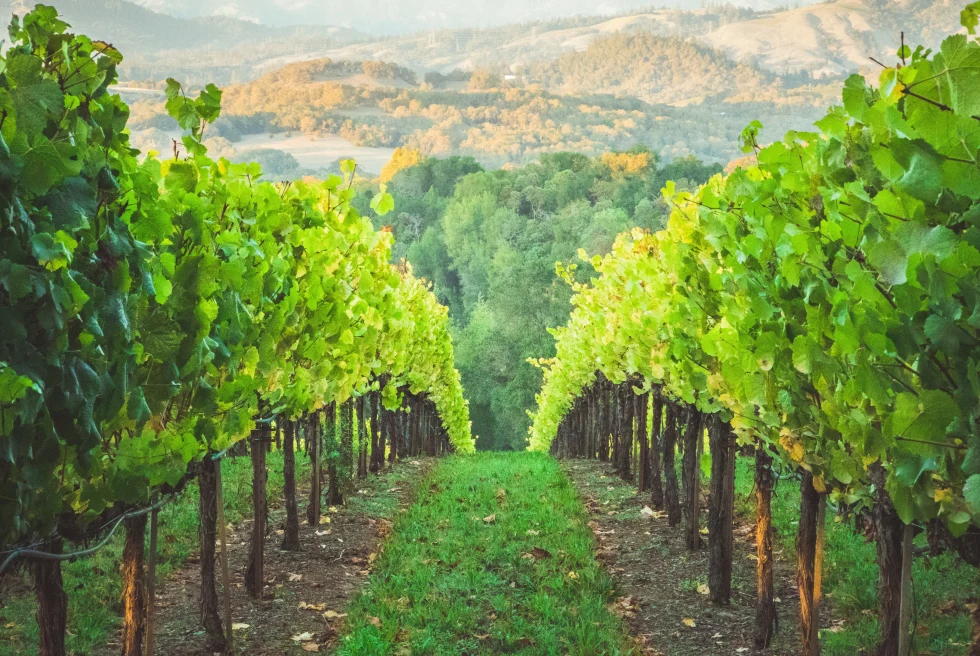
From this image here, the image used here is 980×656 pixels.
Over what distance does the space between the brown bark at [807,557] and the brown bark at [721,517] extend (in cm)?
191

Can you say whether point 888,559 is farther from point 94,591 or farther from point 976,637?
point 94,591

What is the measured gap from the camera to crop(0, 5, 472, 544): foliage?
2875mm

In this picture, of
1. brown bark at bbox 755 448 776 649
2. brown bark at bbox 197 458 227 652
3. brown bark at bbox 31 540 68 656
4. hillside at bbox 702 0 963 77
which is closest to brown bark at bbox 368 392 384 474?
brown bark at bbox 197 458 227 652

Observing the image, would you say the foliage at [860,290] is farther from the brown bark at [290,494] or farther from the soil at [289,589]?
the brown bark at [290,494]

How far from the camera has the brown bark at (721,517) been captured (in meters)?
7.85

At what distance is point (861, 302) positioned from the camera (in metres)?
3.74

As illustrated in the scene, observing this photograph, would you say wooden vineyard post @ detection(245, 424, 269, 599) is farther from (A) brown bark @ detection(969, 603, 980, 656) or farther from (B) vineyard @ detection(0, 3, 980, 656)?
(A) brown bark @ detection(969, 603, 980, 656)

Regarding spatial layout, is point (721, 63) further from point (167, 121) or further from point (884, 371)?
point (884, 371)

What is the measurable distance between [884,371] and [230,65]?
16436 cm

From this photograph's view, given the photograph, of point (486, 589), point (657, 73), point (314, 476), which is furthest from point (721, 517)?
point (657, 73)

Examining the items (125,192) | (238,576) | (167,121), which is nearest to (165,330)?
(125,192)

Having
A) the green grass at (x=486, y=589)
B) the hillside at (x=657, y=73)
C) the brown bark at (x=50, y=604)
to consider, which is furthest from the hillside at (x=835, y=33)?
the brown bark at (x=50, y=604)

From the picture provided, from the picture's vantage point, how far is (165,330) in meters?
4.23

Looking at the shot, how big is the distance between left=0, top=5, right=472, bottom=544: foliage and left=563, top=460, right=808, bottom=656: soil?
12.3 ft
